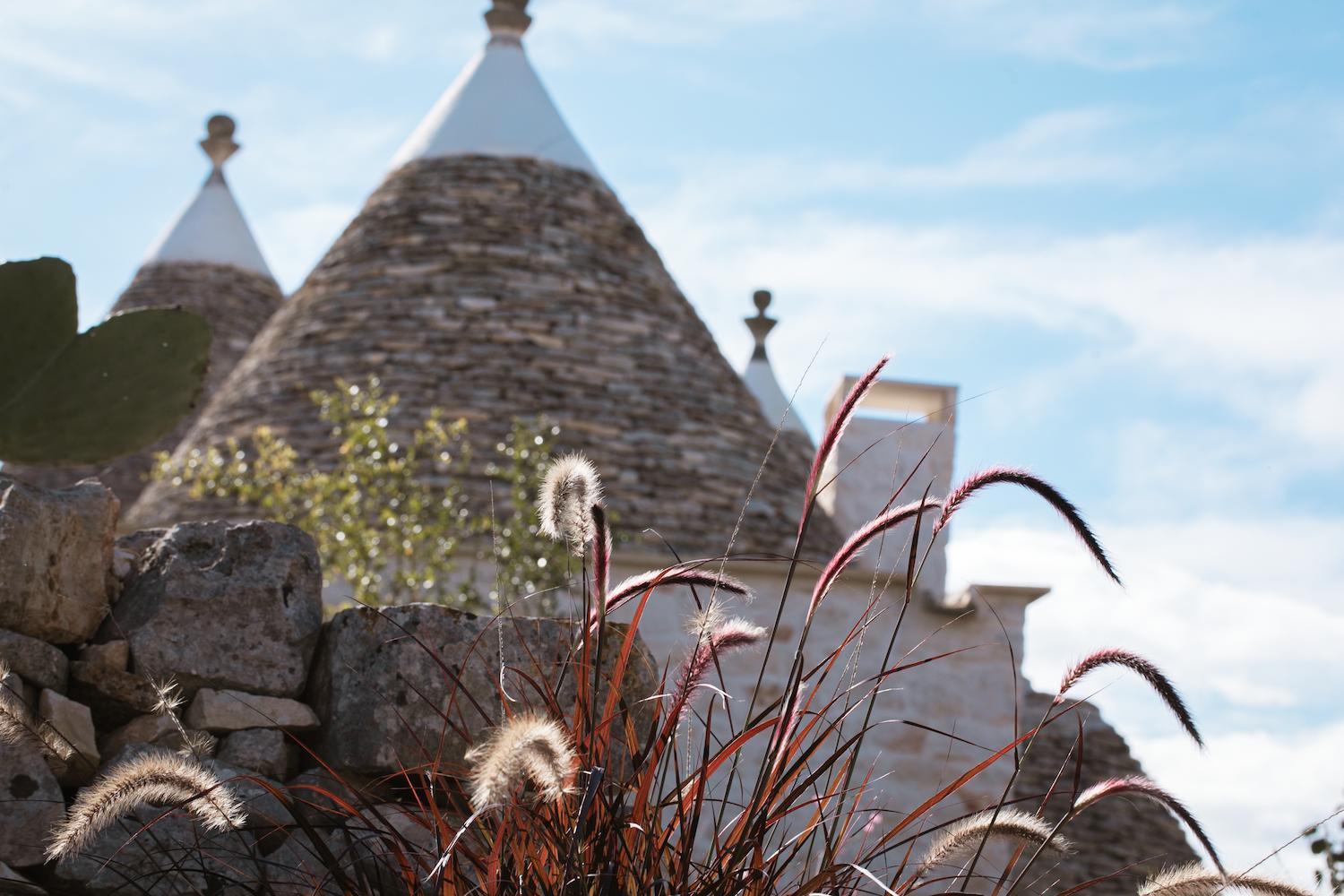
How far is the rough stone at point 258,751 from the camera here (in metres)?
3.61

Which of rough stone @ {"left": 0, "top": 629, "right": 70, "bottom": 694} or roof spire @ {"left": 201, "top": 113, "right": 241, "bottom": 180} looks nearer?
rough stone @ {"left": 0, "top": 629, "right": 70, "bottom": 694}

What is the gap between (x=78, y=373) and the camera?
473 cm

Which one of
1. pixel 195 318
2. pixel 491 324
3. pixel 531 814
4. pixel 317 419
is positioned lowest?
pixel 531 814

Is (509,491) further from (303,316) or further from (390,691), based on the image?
(390,691)

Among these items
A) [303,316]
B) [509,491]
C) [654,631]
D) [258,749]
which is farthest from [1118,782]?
[303,316]

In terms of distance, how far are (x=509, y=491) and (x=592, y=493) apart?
7.20 meters

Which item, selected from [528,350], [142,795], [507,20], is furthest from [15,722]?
[507,20]

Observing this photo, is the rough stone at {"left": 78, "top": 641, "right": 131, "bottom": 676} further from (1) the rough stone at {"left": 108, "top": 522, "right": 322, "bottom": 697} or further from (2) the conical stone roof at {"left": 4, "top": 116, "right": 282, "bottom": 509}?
(2) the conical stone roof at {"left": 4, "top": 116, "right": 282, "bottom": 509}

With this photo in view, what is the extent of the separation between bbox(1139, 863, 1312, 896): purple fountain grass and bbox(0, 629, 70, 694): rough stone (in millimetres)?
2386

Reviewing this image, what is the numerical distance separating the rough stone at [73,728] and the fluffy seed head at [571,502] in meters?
1.42

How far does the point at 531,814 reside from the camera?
8.02 feet

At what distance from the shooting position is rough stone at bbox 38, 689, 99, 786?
11.5 feet

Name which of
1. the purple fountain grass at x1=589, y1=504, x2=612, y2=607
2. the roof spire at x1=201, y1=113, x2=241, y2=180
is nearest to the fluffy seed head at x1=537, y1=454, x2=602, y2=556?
the purple fountain grass at x1=589, y1=504, x2=612, y2=607

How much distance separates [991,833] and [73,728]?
2035 mm
